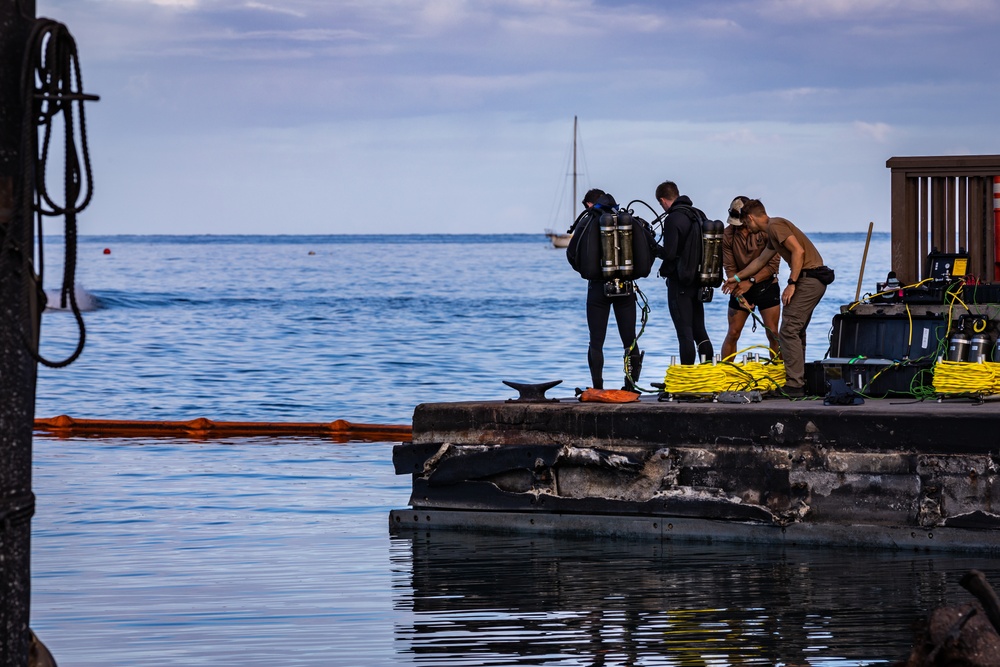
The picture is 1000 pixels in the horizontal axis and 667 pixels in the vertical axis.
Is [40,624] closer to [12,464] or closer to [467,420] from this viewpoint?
[12,464]

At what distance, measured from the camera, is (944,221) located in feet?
42.4

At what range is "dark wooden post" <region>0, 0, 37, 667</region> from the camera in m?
5.24

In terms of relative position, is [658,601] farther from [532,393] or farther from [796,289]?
[796,289]

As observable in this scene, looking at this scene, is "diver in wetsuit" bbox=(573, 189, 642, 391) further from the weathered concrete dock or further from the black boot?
the weathered concrete dock

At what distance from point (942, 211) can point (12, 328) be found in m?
9.55

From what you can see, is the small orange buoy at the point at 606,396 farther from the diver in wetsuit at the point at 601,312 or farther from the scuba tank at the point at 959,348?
the scuba tank at the point at 959,348

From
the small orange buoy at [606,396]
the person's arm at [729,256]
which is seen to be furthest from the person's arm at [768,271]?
the small orange buoy at [606,396]

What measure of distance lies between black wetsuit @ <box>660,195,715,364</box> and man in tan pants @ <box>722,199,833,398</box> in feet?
3.20

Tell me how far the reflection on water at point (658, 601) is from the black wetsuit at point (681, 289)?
7.83 feet

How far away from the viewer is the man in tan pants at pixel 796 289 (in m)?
11.1

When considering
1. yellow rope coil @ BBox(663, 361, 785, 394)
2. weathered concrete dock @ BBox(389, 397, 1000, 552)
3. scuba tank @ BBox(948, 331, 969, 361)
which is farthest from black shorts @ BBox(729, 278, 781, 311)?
scuba tank @ BBox(948, 331, 969, 361)

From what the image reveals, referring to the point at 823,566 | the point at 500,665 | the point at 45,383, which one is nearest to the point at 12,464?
the point at 500,665

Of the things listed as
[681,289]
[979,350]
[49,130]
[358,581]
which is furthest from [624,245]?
[49,130]

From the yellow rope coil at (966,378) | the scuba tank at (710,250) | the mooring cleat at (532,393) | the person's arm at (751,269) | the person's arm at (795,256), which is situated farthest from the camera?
the scuba tank at (710,250)
